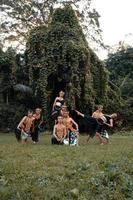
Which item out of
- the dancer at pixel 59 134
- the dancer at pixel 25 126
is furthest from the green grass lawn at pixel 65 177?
the dancer at pixel 25 126

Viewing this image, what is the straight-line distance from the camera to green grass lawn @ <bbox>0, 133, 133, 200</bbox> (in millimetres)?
8959

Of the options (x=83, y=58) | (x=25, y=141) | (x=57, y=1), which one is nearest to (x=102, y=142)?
(x=25, y=141)

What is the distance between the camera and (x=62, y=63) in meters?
26.3

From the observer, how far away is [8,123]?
97.4ft

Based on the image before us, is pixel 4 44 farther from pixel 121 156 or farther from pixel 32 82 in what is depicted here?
pixel 121 156

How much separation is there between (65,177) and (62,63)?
1631 centimetres

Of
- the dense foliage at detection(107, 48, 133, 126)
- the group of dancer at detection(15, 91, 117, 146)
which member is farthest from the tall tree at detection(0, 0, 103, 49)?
the group of dancer at detection(15, 91, 117, 146)

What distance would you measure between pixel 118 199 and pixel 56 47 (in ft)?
59.6

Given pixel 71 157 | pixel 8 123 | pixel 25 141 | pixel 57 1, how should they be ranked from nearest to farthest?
pixel 71 157 → pixel 25 141 → pixel 8 123 → pixel 57 1

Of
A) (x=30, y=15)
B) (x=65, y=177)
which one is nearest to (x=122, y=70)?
(x=30, y=15)

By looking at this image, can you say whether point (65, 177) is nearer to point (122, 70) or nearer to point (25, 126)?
point (25, 126)

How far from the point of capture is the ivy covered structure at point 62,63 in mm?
26281

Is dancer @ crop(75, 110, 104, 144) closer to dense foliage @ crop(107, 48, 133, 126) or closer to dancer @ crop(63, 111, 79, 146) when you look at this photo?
dancer @ crop(63, 111, 79, 146)

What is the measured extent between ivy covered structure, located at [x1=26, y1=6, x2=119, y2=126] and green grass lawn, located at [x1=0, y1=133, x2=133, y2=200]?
43.2 ft
